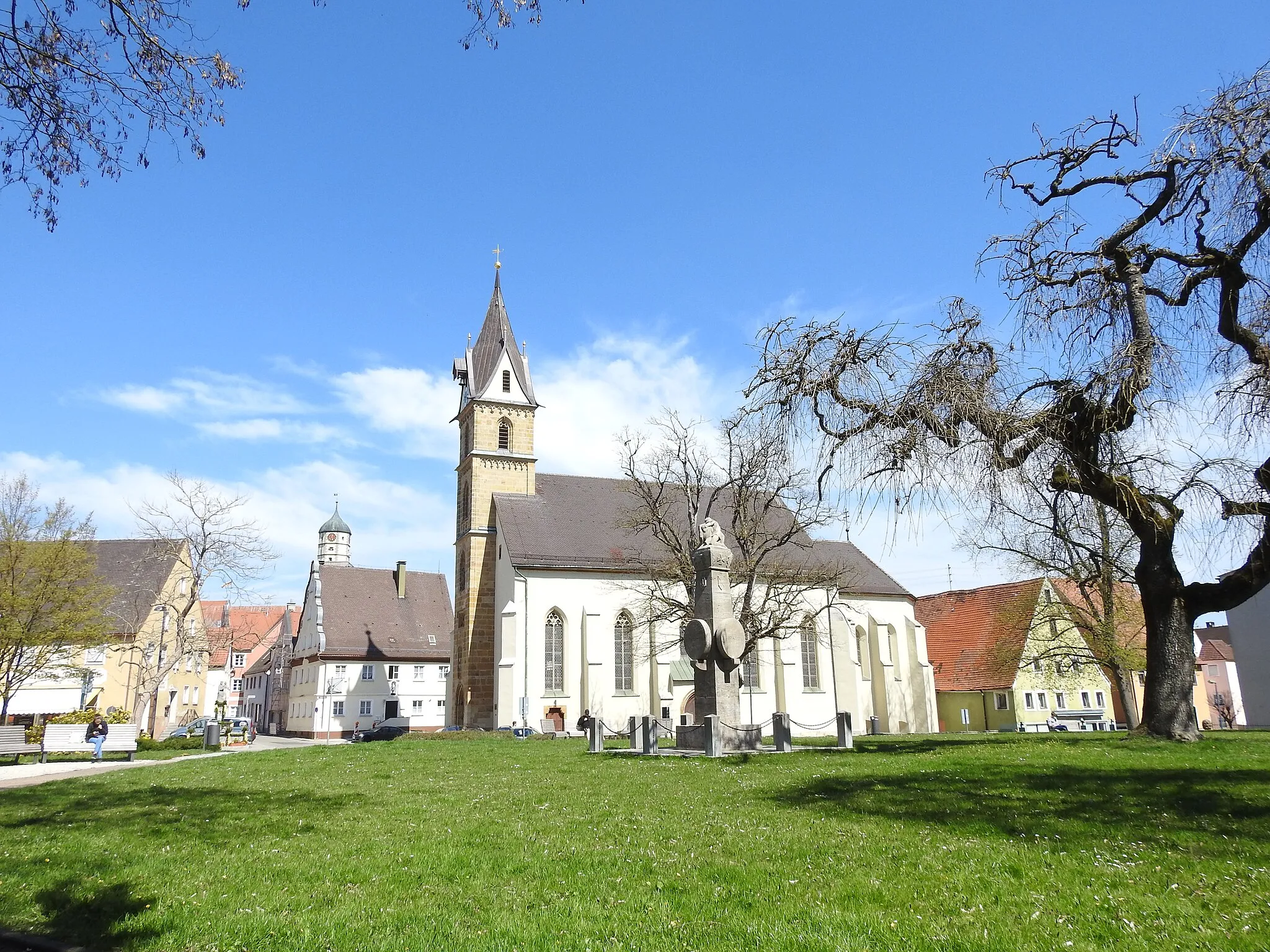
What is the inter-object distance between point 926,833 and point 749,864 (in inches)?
79.0

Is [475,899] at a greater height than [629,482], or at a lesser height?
lesser

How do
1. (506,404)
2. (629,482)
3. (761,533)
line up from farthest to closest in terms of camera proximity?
(506,404)
(629,482)
(761,533)

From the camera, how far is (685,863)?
692 cm

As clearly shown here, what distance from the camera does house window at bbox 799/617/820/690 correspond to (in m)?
44.9

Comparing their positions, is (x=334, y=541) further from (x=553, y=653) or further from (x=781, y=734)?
(x=781, y=734)

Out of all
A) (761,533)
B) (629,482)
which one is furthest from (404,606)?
(761,533)

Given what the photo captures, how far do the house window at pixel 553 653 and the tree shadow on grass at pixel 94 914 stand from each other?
111 ft

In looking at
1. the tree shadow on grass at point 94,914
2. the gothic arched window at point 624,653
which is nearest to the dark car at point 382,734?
the gothic arched window at point 624,653

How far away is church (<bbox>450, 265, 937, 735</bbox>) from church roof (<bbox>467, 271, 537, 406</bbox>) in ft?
0.28

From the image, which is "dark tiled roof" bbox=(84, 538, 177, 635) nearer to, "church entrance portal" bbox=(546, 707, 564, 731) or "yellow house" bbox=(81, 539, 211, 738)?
"yellow house" bbox=(81, 539, 211, 738)

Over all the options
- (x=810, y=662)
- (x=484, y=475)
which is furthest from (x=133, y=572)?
(x=810, y=662)

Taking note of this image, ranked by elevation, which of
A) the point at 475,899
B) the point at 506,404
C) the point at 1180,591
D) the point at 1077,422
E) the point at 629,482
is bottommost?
the point at 475,899

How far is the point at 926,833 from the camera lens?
771 cm

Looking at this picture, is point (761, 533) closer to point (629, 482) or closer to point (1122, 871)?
point (629, 482)
